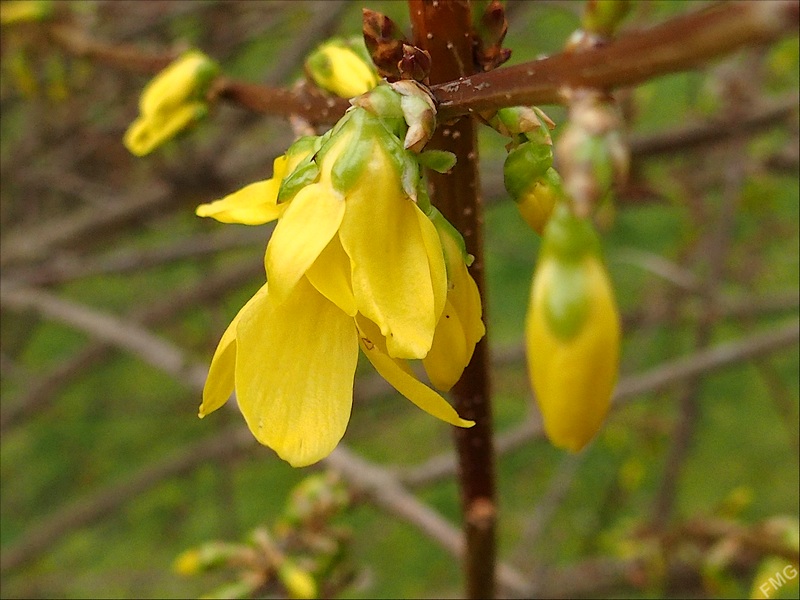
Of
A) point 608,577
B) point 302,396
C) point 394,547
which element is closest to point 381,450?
point 394,547

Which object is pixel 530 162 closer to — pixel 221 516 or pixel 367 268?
pixel 367 268

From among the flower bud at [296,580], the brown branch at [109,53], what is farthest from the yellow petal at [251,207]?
the flower bud at [296,580]

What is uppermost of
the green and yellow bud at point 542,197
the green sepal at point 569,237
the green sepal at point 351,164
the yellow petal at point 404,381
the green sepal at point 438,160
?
the green sepal at point 351,164

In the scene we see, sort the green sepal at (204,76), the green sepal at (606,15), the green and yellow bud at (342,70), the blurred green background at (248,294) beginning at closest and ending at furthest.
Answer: the green sepal at (606,15) → the green and yellow bud at (342,70) → the green sepal at (204,76) → the blurred green background at (248,294)

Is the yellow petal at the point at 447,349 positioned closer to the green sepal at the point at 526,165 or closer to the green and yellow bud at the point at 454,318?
the green and yellow bud at the point at 454,318

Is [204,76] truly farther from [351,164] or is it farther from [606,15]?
[606,15]

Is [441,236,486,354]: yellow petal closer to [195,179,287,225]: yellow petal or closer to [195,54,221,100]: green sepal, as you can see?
[195,179,287,225]: yellow petal
